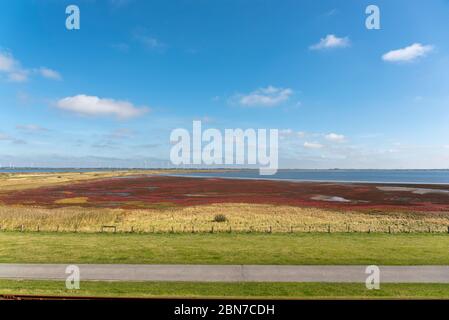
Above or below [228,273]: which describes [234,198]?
below

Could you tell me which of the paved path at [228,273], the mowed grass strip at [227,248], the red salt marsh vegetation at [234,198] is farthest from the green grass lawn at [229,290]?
the red salt marsh vegetation at [234,198]

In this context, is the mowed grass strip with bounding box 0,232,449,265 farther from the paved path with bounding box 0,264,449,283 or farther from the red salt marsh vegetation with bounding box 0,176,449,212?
the red salt marsh vegetation with bounding box 0,176,449,212

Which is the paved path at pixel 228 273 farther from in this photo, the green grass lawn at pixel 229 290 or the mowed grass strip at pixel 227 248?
the mowed grass strip at pixel 227 248

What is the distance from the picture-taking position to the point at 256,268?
12148 millimetres

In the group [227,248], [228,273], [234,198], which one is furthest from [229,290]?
[234,198]

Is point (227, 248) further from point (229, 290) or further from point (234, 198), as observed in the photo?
point (234, 198)

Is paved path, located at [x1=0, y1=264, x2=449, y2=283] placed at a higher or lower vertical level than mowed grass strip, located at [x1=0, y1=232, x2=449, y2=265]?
higher

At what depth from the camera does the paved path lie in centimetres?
1089

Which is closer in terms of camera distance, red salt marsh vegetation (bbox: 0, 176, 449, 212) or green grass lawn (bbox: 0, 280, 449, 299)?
green grass lawn (bbox: 0, 280, 449, 299)

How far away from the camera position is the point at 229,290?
382 inches

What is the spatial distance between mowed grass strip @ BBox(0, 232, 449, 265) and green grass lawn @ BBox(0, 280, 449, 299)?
2783 millimetres

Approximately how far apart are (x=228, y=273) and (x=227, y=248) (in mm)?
4339

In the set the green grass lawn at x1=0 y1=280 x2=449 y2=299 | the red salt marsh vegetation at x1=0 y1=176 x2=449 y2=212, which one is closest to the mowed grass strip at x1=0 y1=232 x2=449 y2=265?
the green grass lawn at x1=0 y1=280 x2=449 y2=299

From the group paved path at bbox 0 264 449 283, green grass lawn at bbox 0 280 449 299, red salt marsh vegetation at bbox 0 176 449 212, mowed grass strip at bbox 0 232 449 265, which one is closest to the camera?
green grass lawn at bbox 0 280 449 299
